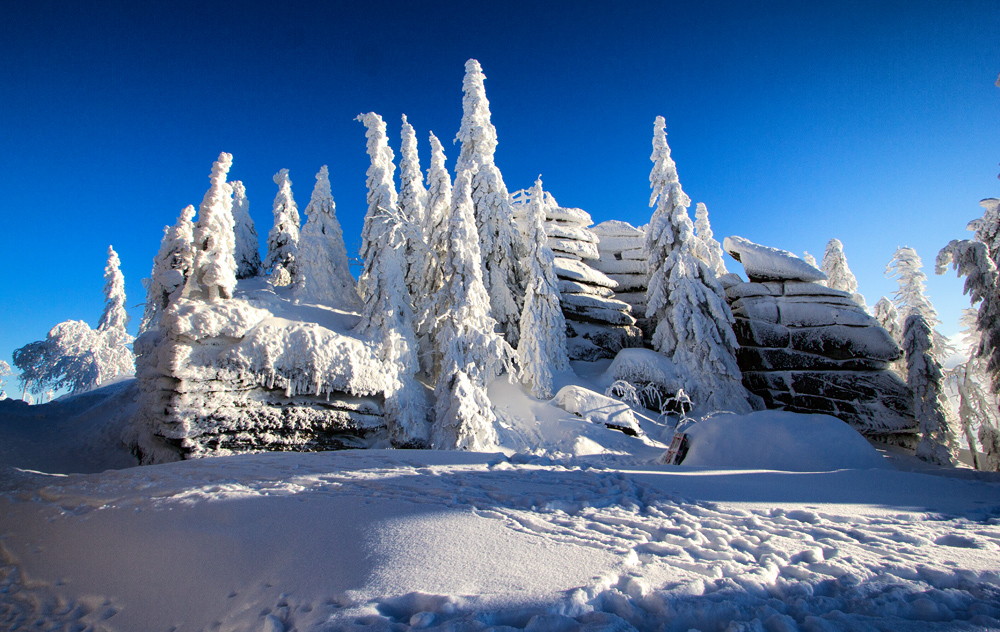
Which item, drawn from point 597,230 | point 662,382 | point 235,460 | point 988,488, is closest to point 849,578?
point 988,488

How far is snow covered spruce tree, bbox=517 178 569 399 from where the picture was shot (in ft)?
52.9

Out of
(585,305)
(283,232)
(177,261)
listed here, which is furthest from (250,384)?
(585,305)

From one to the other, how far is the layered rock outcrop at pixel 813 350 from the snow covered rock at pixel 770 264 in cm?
4

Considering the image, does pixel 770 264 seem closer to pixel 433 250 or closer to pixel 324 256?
pixel 433 250

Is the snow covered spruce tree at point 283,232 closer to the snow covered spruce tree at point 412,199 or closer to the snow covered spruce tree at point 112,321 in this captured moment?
the snow covered spruce tree at point 412,199

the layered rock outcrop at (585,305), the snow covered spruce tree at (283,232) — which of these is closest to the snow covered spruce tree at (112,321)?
the snow covered spruce tree at (283,232)

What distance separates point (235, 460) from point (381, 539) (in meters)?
6.30

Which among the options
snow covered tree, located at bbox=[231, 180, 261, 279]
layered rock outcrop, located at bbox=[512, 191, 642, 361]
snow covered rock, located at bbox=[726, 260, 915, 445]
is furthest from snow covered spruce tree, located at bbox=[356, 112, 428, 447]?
snow covered rock, located at bbox=[726, 260, 915, 445]

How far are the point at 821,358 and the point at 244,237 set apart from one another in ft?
99.3

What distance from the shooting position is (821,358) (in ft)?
60.2

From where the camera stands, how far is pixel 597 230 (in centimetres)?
2708

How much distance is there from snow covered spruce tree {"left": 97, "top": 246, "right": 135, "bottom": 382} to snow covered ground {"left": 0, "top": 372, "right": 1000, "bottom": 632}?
2786 cm

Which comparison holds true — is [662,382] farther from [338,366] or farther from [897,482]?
[338,366]

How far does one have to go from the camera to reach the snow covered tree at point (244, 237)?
71.9 feet
